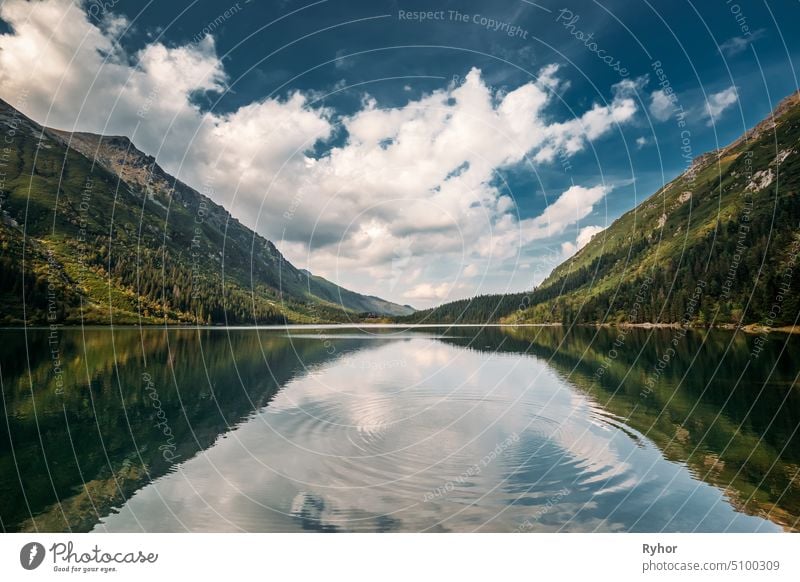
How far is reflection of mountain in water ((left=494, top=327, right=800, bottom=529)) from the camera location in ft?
59.6

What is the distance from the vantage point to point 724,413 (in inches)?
1211

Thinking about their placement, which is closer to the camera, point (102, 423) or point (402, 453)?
point (402, 453)

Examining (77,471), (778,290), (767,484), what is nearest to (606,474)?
(767,484)

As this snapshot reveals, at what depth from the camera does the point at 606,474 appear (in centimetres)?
1922

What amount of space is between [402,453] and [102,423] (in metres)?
22.4
